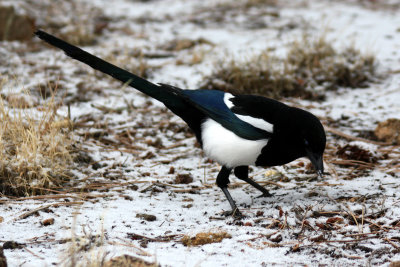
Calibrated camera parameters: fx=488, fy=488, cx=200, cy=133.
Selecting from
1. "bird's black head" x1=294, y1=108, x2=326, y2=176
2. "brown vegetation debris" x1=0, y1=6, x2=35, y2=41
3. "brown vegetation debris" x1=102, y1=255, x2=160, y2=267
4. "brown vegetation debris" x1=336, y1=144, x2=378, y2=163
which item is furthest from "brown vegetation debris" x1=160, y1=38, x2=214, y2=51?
"brown vegetation debris" x1=102, y1=255, x2=160, y2=267

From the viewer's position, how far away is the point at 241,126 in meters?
2.65

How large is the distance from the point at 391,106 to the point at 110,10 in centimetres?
484

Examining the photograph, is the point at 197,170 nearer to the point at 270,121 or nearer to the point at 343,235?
the point at 270,121

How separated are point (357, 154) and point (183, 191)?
1202mm

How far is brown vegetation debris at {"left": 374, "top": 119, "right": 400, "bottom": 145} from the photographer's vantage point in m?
3.54

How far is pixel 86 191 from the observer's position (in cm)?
286

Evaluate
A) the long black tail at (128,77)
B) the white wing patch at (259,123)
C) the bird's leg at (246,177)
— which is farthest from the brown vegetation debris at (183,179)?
the white wing patch at (259,123)

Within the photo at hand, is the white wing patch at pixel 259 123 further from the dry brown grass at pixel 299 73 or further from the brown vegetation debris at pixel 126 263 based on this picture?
the dry brown grass at pixel 299 73

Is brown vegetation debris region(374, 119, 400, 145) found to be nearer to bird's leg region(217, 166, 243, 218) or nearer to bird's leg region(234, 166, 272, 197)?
bird's leg region(234, 166, 272, 197)

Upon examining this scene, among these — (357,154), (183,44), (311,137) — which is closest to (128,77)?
(311,137)

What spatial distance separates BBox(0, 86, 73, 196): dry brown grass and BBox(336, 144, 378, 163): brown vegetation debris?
5.95ft

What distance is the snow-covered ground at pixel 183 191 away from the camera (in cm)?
211

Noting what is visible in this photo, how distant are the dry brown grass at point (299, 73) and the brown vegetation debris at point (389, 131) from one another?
93 cm

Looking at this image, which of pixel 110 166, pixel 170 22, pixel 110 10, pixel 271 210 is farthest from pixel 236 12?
pixel 271 210
